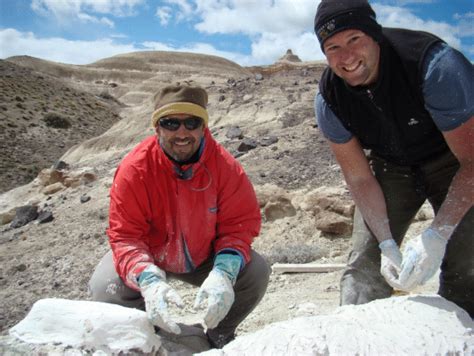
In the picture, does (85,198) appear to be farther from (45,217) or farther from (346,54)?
(346,54)

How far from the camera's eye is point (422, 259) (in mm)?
2344

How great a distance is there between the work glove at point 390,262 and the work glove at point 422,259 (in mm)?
74

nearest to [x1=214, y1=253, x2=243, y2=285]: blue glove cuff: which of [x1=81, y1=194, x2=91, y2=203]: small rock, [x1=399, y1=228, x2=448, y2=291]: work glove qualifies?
[x1=399, y1=228, x2=448, y2=291]: work glove

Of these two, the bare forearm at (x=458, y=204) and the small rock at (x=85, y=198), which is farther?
the small rock at (x=85, y=198)

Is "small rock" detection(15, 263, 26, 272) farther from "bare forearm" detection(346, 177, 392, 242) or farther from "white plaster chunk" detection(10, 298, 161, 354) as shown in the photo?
"bare forearm" detection(346, 177, 392, 242)

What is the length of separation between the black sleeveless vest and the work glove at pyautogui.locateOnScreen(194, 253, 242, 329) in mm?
1008

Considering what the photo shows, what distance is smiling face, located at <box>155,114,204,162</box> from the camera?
2887mm

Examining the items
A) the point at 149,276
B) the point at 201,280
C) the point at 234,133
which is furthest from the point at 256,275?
the point at 234,133

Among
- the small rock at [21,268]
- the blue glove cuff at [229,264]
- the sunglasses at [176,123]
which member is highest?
the sunglasses at [176,123]

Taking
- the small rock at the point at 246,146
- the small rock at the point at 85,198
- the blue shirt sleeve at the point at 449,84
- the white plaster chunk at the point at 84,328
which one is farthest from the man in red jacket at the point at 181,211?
the small rock at the point at 246,146

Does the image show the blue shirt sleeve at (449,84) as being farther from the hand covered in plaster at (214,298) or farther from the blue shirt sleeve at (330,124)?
the hand covered in plaster at (214,298)

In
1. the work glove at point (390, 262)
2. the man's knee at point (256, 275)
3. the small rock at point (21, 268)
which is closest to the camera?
the work glove at point (390, 262)

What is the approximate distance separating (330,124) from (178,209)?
990 millimetres

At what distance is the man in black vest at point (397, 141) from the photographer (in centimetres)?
229
